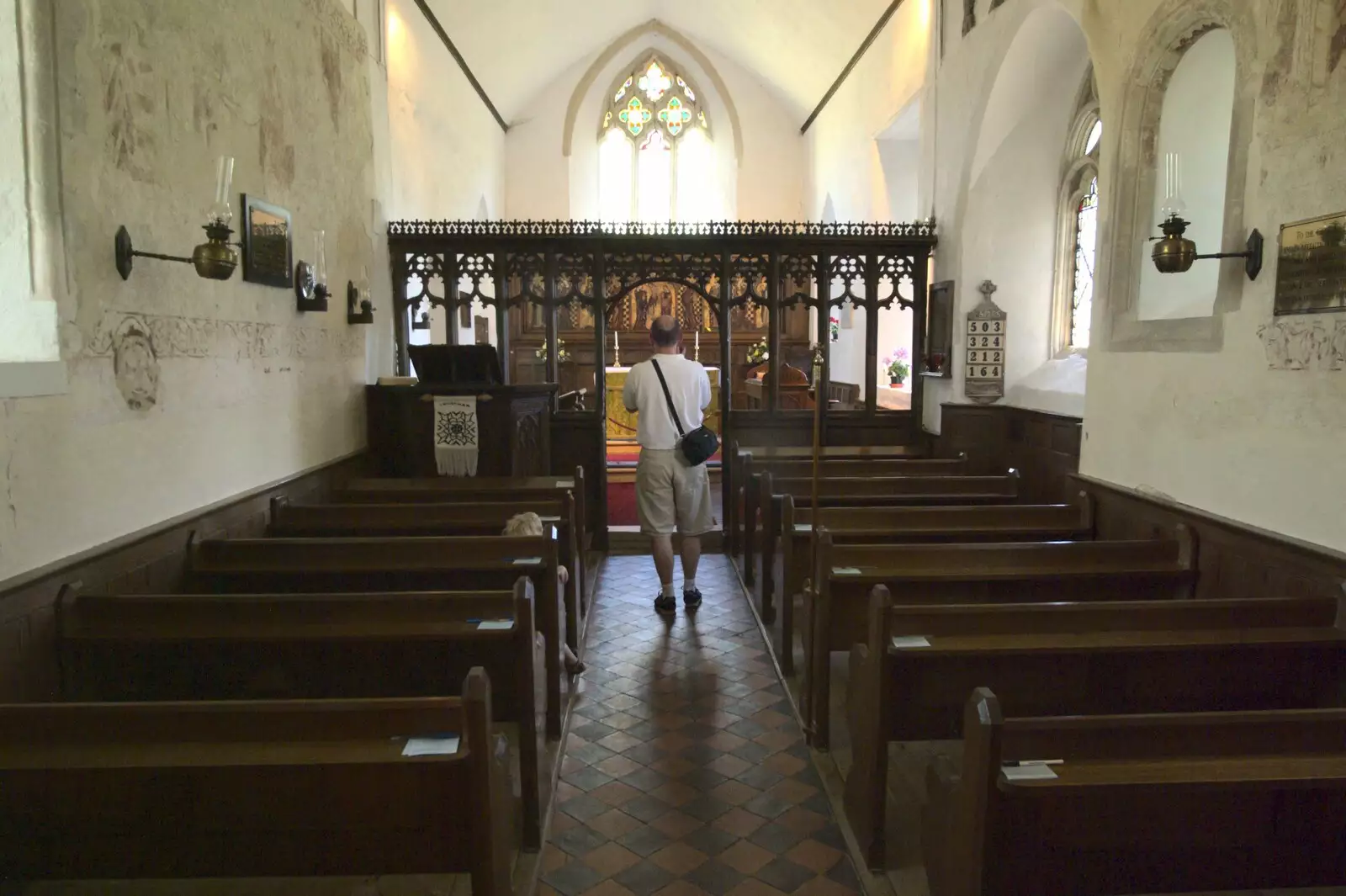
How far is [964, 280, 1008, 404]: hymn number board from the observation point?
6.73 m

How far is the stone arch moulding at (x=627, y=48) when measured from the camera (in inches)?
542

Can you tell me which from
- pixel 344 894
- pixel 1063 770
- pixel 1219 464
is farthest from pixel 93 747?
pixel 1219 464

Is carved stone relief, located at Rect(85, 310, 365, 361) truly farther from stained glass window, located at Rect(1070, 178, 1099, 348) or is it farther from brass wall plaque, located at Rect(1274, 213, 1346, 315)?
stained glass window, located at Rect(1070, 178, 1099, 348)

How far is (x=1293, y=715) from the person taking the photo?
1885 mm

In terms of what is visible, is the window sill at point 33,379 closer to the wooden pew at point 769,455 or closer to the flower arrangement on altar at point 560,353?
the wooden pew at point 769,455

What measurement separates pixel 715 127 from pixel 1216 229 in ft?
37.9

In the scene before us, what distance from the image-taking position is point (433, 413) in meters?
6.07

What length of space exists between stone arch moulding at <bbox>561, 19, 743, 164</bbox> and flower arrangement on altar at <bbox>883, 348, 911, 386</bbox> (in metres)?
5.88

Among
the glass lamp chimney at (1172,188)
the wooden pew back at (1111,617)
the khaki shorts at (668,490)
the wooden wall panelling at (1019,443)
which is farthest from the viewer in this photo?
the wooden wall panelling at (1019,443)

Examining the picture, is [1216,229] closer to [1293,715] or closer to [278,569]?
[1293,715]

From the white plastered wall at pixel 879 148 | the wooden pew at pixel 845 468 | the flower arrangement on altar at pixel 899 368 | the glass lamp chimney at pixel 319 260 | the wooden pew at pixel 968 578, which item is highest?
the white plastered wall at pixel 879 148

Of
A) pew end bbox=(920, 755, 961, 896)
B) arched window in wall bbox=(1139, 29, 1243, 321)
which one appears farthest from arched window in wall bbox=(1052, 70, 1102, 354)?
pew end bbox=(920, 755, 961, 896)

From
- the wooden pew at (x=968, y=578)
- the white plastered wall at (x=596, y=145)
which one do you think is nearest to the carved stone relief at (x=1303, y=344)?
the wooden pew at (x=968, y=578)

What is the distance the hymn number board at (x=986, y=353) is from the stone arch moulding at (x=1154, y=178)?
2.07 m
